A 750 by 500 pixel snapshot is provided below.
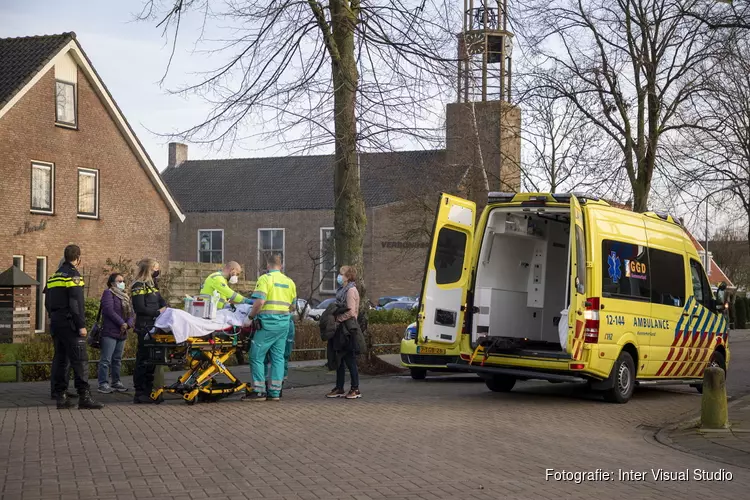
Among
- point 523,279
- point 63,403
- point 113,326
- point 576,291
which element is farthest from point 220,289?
point 523,279

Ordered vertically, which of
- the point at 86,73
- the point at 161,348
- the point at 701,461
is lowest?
the point at 701,461

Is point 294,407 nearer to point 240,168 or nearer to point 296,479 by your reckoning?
point 296,479

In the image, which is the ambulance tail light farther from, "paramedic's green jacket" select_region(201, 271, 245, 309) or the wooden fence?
the wooden fence

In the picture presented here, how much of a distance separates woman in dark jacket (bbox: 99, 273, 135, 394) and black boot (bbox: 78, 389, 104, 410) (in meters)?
1.67

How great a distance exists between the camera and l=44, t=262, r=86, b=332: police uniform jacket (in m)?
11.5

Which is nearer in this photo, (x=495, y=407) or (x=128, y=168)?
(x=495, y=407)

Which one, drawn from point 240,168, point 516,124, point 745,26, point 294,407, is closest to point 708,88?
point 516,124

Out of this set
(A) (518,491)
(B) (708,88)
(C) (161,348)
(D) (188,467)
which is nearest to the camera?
(A) (518,491)

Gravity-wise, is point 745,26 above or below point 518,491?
above

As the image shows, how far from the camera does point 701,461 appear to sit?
960 centimetres

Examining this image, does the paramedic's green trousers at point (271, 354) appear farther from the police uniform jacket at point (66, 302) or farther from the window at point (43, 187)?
the window at point (43, 187)

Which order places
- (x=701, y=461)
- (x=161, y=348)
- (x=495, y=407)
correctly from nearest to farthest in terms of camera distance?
1. (x=701, y=461)
2. (x=161, y=348)
3. (x=495, y=407)

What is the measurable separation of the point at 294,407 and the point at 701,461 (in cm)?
500

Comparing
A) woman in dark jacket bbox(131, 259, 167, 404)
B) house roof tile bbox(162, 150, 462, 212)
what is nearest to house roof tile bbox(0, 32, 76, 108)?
woman in dark jacket bbox(131, 259, 167, 404)
